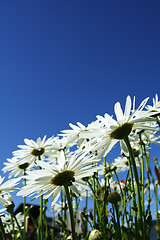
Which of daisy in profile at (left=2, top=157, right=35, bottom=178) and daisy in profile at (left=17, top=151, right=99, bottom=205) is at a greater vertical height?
daisy in profile at (left=2, top=157, right=35, bottom=178)

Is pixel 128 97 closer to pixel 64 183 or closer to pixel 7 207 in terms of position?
pixel 64 183

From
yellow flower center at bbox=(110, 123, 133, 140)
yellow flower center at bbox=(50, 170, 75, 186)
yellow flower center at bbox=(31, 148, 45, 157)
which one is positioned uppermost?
yellow flower center at bbox=(31, 148, 45, 157)

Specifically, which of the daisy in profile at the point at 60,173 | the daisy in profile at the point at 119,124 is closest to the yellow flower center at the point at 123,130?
the daisy in profile at the point at 119,124

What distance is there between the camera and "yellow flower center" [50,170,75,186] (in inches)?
38.3

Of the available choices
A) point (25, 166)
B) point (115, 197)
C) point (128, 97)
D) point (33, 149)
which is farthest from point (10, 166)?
point (128, 97)

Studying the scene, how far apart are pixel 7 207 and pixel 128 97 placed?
91cm

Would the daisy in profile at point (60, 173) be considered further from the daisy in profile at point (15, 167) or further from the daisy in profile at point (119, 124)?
the daisy in profile at point (15, 167)

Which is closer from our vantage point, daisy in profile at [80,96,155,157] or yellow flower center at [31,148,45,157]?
daisy in profile at [80,96,155,157]

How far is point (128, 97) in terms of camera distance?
3.38 ft

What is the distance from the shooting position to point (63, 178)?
0.97 m

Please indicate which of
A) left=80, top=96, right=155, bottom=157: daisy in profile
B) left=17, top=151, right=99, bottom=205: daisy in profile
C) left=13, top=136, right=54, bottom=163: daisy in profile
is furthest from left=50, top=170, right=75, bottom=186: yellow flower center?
left=13, top=136, right=54, bottom=163: daisy in profile

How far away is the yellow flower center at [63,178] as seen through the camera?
97 centimetres

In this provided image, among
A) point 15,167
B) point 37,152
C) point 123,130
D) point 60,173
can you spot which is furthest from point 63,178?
point 15,167

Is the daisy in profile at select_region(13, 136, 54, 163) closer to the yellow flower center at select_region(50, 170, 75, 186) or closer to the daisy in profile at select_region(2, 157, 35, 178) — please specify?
the daisy in profile at select_region(2, 157, 35, 178)
